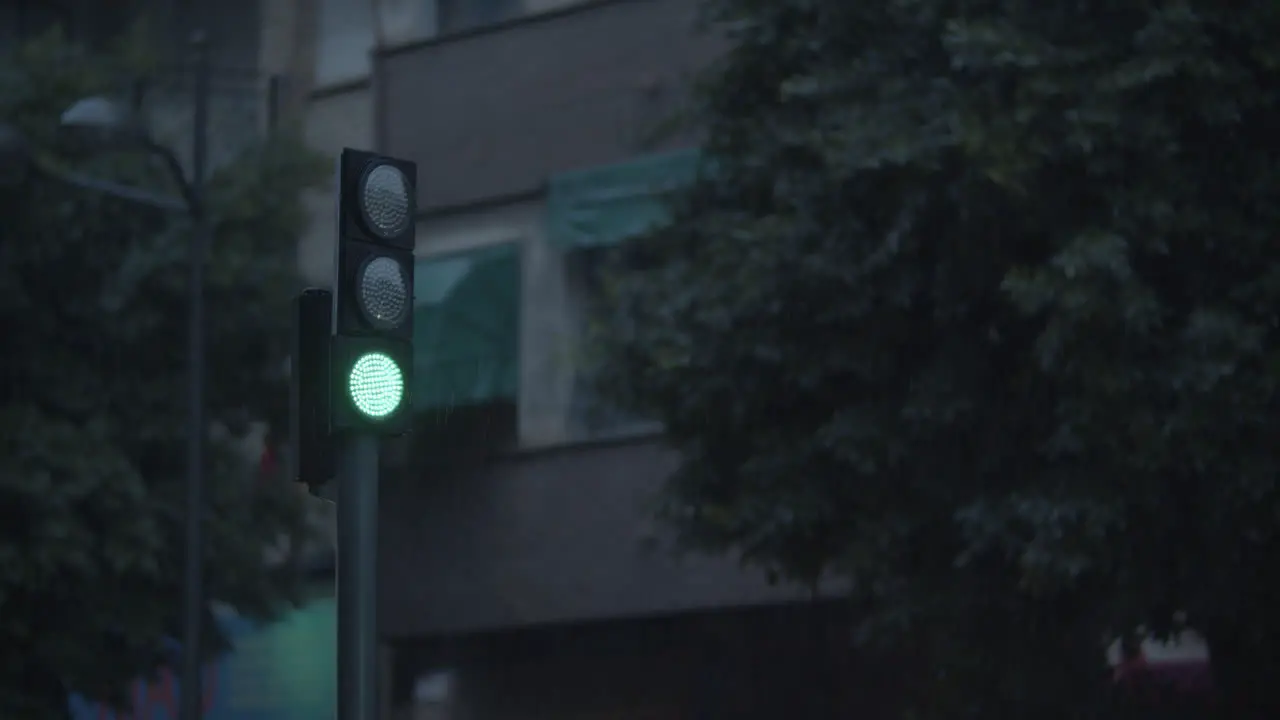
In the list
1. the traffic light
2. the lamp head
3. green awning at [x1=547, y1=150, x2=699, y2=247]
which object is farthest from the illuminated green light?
green awning at [x1=547, y1=150, x2=699, y2=247]

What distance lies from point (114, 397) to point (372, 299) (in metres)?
9.70

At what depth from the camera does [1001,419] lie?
955 centimetres

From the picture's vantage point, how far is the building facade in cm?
1609

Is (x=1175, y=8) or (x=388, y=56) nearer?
(x=1175, y=8)

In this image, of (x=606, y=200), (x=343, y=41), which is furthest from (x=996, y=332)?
Answer: (x=343, y=41)

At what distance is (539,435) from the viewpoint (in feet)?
55.3

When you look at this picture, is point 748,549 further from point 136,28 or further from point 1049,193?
point 136,28

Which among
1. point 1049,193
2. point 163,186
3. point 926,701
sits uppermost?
point 163,186

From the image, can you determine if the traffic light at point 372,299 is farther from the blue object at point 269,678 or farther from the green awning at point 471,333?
the blue object at point 269,678

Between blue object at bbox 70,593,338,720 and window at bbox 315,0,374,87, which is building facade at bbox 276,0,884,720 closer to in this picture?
window at bbox 315,0,374,87

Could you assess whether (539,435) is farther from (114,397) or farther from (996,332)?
(996,332)

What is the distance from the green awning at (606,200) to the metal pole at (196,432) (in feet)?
9.22

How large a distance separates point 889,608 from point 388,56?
9.81 metres

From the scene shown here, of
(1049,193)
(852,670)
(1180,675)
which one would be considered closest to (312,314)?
(1049,193)
